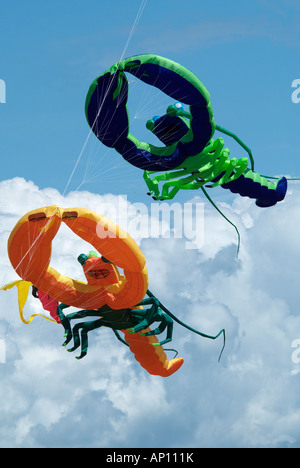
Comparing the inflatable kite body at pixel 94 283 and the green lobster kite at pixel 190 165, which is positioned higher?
the green lobster kite at pixel 190 165

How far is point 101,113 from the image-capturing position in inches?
1137

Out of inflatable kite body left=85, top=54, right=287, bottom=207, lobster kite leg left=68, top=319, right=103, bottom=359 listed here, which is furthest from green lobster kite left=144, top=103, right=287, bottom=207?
lobster kite leg left=68, top=319, right=103, bottom=359

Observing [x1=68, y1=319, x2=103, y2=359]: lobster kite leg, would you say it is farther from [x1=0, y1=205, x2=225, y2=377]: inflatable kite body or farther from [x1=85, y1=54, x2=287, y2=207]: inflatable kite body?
[x1=85, y1=54, x2=287, y2=207]: inflatable kite body

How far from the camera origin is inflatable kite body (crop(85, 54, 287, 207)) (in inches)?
1101

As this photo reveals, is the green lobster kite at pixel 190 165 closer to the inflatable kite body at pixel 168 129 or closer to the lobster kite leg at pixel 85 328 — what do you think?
the inflatable kite body at pixel 168 129

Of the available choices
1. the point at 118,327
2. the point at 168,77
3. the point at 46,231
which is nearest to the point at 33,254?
the point at 46,231

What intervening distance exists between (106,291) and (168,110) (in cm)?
557

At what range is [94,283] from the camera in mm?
29297

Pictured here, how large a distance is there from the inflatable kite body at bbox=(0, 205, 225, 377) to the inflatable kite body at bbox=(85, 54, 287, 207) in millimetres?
3102

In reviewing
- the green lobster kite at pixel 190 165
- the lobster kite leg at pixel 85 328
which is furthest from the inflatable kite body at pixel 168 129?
the lobster kite leg at pixel 85 328

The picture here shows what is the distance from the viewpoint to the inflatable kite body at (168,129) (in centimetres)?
2797

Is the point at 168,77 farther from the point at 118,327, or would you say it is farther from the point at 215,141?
the point at 118,327

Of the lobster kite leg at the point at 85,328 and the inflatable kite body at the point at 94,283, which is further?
the lobster kite leg at the point at 85,328

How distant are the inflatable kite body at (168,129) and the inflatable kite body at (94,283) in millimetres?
3102
